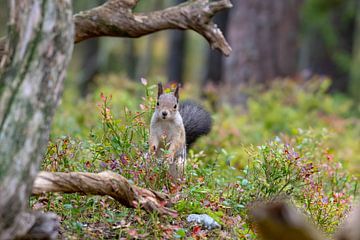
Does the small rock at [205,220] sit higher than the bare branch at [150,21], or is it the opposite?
the bare branch at [150,21]

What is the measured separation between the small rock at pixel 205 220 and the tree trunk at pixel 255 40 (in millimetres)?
8960

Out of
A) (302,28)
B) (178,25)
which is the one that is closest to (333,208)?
(178,25)

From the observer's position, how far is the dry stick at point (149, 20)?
6.01 meters

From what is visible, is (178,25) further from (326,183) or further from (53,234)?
(53,234)

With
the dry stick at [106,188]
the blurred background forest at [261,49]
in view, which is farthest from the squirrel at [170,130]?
the blurred background forest at [261,49]

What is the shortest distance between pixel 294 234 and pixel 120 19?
11.4 ft

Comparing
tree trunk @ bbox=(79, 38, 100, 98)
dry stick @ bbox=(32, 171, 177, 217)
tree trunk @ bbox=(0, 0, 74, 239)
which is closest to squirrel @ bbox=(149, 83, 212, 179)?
dry stick @ bbox=(32, 171, 177, 217)

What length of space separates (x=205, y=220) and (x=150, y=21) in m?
1.95

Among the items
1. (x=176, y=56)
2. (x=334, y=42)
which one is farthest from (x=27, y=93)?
(x=176, y=56)

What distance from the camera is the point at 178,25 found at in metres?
6.11

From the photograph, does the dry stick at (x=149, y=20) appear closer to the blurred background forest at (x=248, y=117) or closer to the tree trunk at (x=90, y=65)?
the blurred background forest at (x=248, y=117)

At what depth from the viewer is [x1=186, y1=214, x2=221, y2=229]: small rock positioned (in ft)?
15.6

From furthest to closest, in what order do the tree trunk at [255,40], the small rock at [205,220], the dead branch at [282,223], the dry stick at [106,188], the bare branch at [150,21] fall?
the tree trunk at [255,40] → the bare branch at [150,21] → the small rock at [205,220] → the dry stick at [106,188] → the dead branch at [282,223]

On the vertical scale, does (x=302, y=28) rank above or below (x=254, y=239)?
above
